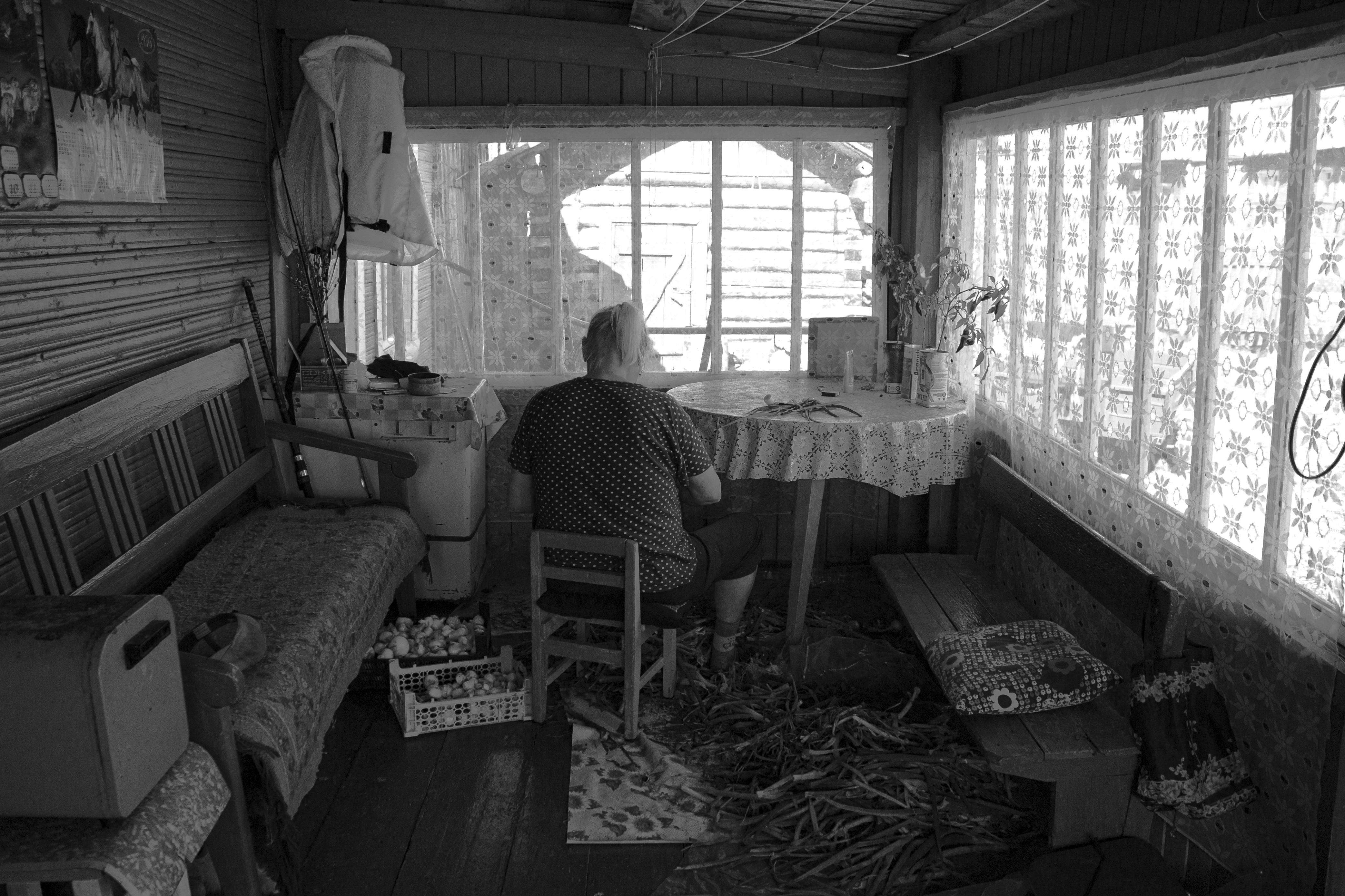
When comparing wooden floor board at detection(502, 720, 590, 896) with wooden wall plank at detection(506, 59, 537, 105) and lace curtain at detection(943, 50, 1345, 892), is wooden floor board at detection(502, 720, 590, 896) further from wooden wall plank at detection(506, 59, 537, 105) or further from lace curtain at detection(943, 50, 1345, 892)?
wooden wall plank at detection(506, 59, 537, 105)

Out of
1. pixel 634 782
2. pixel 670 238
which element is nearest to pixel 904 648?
pixel 634 782

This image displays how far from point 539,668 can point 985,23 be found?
9.04ft

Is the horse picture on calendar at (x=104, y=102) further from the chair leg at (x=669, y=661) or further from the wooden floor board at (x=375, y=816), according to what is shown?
the chair leg at (x=669, y=661)

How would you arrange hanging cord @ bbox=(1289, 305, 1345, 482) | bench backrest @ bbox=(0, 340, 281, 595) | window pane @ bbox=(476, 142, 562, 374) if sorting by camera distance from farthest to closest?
window pane @ bbox=(476, 142, 562, 374)
bench backrest @ bbox=(0, 340, 281, 595)
hanging cord @ bbox=(1289, 305, 1345, 482)

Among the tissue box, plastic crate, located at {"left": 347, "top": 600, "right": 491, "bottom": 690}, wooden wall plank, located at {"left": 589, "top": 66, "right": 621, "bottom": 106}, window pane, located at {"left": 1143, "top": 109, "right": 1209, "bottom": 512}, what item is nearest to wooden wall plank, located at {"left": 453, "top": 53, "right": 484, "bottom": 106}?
wooden wall plank, located at {"left": 589, "top": 66, "right": 621, "bottom": 106}

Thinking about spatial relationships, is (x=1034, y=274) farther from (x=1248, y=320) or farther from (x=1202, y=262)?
(x=1248, y=320)

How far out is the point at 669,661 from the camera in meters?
3.80

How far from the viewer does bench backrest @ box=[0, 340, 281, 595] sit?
2.97 meters

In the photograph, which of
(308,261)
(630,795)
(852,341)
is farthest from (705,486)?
(308,261)

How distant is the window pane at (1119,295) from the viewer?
3.25m

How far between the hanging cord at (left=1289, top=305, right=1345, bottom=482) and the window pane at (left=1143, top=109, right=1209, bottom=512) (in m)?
0.45

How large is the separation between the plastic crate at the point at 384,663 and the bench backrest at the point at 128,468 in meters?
0.73

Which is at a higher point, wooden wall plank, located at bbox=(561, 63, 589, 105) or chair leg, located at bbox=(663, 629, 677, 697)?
wooden wall plank, located at bbox=(561, 63, 589, 105)

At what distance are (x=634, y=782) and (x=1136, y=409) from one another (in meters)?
1.80
